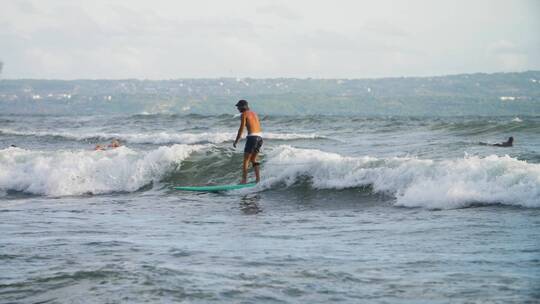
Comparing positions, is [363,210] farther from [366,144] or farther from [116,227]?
[366,144]

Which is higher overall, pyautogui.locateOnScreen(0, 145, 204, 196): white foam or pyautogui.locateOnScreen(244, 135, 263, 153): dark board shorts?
pyautogui.locateOnScreen(244, 135, 263, 153): dark board shorts

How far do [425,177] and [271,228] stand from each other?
4.16m

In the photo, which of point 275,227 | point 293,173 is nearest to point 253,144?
point 293,173

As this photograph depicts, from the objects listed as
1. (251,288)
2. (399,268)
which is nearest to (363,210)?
(399,268)

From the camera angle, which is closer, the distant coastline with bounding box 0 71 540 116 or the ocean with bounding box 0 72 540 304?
the ocean with bounding box 0 72 540 304

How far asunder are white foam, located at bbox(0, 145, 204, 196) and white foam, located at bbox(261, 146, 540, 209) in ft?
11.2

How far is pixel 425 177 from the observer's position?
1351 cm

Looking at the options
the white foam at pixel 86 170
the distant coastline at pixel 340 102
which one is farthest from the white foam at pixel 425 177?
the distant coastline at pixel 340 102

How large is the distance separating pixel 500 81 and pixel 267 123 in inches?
5965

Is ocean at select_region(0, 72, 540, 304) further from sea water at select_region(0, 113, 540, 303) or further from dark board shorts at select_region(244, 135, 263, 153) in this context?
dark board shorts at select_region(244, 135, 263, 153)

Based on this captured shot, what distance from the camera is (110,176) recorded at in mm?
18203

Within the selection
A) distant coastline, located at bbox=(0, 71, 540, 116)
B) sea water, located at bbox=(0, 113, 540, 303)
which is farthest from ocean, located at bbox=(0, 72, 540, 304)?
distant coastline, located at bbox=(0, 71, 540, 116)

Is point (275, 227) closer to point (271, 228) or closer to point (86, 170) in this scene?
point (271, 228)

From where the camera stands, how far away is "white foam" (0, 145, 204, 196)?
17.5m
